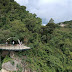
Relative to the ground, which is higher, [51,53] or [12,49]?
[12,49]

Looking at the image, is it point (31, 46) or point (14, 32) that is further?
point (14, 32)

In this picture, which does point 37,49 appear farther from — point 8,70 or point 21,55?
point 8,70

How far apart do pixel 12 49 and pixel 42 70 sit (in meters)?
5.38

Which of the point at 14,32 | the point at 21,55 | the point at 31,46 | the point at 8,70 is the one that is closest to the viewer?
the point at 8,70

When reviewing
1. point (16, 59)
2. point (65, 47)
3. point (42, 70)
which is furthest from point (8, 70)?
point (65, 47)

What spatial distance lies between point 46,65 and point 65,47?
7.31 m

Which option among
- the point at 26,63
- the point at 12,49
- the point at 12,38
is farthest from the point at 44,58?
the point at 12,38

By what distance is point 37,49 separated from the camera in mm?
13945

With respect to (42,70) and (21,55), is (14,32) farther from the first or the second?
(42,70)

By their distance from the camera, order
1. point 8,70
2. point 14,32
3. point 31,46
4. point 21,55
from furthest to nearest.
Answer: point 14,32 < point 31,46 < point 21,55 < point 8,70

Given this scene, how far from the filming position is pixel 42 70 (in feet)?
39.4

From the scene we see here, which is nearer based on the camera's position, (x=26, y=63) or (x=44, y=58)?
(x=26, y=63)

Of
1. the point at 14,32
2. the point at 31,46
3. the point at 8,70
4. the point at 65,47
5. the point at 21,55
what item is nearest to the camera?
the point at 8,70

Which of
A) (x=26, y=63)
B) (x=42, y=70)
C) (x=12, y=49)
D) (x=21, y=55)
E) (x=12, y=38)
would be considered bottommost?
(x=42, y=70)
